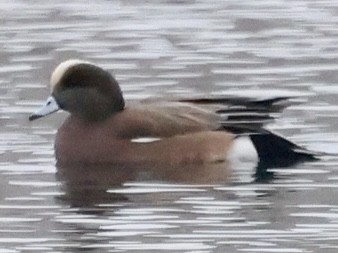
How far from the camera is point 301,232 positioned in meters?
10.1

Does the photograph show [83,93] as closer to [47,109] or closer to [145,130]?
[47,109]

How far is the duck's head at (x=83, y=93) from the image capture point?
12.7 m

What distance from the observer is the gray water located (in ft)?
33.2

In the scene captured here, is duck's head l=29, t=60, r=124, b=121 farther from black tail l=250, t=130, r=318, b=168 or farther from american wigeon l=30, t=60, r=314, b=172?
black tail l=250, t=130, r=318, b=168

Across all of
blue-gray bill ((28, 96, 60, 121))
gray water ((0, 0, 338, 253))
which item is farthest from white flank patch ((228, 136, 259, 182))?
blue-gray bill ((28, 96, 60, 121))

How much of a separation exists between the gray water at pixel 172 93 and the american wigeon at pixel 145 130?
212 millimetres

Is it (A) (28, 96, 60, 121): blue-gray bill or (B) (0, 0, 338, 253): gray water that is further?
(A) (28, 96, 60, 121): blue-gray bill

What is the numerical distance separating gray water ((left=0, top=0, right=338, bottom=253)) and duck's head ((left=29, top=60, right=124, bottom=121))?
1.24ft

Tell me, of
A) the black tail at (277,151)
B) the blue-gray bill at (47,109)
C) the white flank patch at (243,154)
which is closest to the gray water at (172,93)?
the black tail at (277,151)

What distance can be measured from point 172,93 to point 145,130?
2314 mm

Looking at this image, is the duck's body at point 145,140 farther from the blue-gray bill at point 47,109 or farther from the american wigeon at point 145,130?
the blue-gray bill at point 47,109

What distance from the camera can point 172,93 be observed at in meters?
14.8

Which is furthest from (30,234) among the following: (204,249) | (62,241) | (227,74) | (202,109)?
(227,74)

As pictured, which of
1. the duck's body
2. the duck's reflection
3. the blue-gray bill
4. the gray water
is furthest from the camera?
the blue-gray bill
